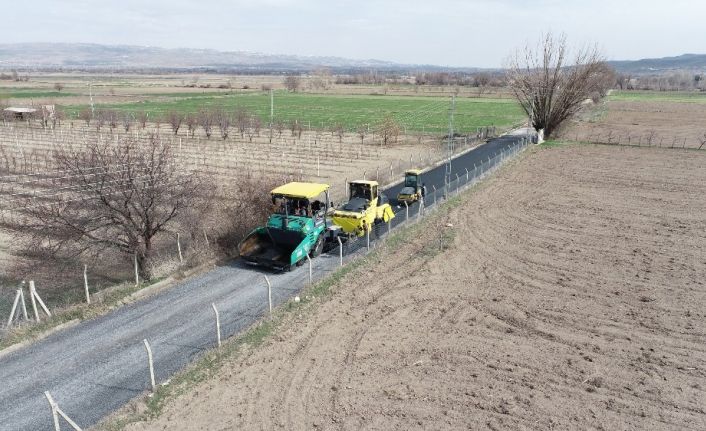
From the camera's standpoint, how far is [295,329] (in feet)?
43.5

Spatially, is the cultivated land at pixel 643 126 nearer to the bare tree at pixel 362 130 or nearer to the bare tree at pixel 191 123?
the bare tree at pixel 362 130

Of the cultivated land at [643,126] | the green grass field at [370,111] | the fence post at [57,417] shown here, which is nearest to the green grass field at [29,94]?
the green grass field at [370,111]

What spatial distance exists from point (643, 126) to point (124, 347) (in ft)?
224

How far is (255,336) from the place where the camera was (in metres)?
12.7

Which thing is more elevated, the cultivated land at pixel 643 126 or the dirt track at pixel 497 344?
the cultivated land at pixel 643 126

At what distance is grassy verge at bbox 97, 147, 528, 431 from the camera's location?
9844 mm

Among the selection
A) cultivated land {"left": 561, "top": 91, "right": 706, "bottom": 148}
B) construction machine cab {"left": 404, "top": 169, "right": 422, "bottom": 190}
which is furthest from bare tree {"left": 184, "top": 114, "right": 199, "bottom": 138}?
cultivated land {"left": 561, "top": 91, "right": 706, "bottom": 148}

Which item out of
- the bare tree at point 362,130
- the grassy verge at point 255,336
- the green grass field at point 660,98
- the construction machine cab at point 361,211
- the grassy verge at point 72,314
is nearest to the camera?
the grassy verge at point 255,336

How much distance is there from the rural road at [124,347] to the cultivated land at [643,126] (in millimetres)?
43423

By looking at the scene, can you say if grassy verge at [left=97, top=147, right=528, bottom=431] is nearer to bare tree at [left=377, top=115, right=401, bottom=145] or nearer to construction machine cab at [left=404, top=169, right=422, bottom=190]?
construction machine cab at [left=404, top=169, right=422, bottom=190]

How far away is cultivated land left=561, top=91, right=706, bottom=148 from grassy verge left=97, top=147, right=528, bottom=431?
3633 cm

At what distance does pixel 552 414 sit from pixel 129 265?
1458 centimetres

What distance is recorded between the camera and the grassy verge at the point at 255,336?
9.84 meters

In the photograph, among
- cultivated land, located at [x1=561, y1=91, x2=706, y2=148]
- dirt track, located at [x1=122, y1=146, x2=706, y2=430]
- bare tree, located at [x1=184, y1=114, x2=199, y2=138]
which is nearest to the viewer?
dirt track, located at [x1=122, y1=146, x2=706, y2=430]
